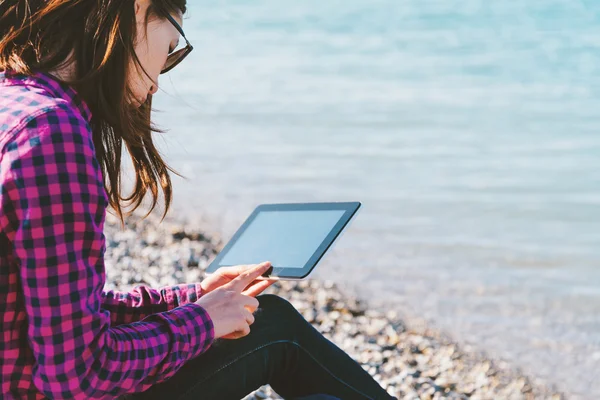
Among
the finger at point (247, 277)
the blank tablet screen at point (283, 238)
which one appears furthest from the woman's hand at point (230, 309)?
the blank tablet screen at point (283, 238)

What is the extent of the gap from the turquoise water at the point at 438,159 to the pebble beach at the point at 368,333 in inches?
6.0

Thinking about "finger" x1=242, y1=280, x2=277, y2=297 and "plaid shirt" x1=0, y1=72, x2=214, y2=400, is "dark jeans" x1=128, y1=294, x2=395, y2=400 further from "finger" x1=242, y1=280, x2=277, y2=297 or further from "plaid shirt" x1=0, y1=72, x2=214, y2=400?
"plaid shirt" x1=0, y1=72, x2=214, y2=400

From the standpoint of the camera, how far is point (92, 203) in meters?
1.66

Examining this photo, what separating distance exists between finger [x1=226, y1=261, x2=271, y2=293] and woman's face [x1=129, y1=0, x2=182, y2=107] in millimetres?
432

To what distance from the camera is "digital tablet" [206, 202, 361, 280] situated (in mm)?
2314

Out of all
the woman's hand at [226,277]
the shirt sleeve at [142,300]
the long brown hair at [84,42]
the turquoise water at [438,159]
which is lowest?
the turquoise water at [438,159]

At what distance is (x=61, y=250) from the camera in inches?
64.2

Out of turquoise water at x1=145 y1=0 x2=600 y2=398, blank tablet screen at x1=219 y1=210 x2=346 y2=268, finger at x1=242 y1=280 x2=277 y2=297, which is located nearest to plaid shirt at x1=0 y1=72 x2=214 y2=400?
finger at x1=242 y1=280 x2=277 y2=297

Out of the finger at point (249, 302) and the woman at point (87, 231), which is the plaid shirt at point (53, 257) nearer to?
the woman at point (87, 231)

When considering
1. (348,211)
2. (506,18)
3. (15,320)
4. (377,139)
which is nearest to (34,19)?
(15,320)

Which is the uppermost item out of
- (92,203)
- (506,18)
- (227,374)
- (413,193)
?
(92,203)

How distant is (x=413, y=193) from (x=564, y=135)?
2299 millimetres

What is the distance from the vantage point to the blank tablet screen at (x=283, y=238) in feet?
7.75

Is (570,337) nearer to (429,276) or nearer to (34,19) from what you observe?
(429,276)
